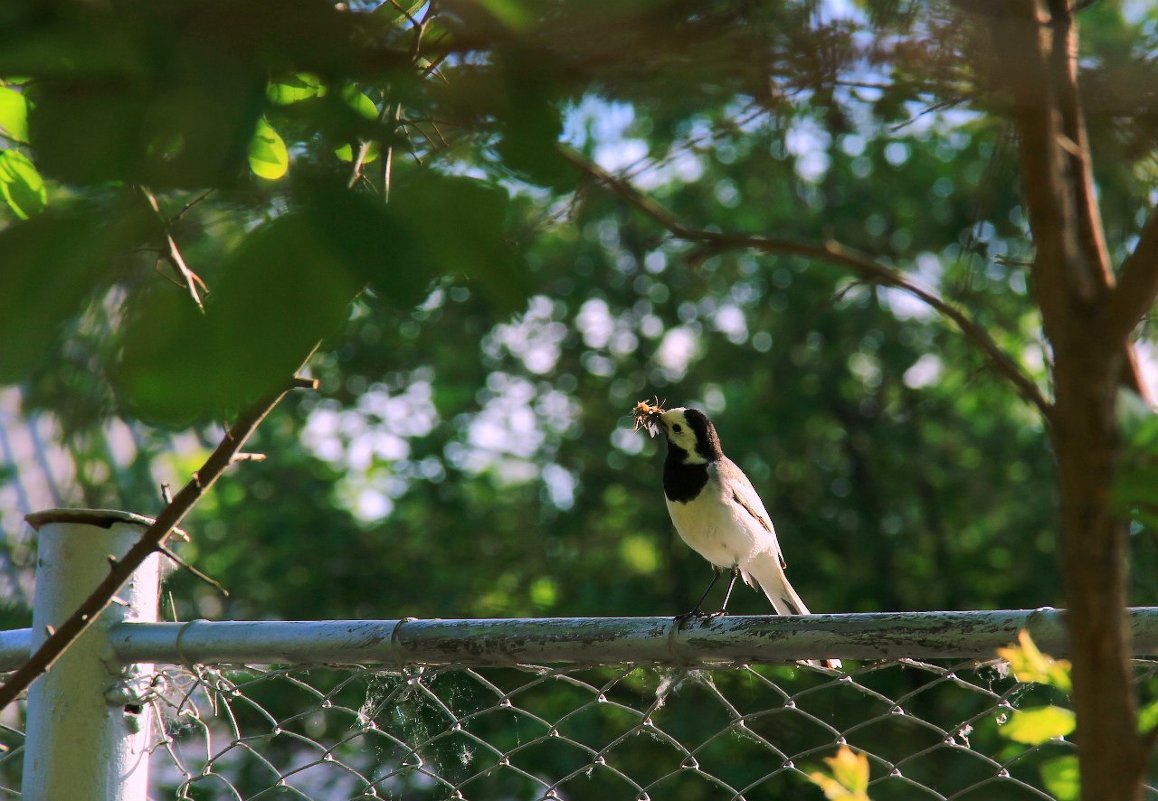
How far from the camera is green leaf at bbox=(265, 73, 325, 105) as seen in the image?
0.67 metres

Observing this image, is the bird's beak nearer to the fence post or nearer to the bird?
the bird

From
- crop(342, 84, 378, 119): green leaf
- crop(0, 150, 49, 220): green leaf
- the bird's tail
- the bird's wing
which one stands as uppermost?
the bird's wing

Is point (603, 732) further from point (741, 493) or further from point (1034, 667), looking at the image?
point (1034, 667)

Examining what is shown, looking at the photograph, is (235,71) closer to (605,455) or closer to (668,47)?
(668,47)

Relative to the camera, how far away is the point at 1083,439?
612 millimetres

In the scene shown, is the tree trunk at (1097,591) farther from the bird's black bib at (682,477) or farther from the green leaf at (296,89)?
the bird's black bib at (682,477)

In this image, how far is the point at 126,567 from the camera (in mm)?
1193

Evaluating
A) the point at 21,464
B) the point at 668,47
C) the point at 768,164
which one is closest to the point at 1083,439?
the point at 668,47

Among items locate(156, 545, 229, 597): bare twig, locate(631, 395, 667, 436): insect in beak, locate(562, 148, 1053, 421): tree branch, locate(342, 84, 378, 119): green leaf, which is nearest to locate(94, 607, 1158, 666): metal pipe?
locate(156, 545, 229, 597): bare twig

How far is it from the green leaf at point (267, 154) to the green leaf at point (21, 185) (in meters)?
0.13

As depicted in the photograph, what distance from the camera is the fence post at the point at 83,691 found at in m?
1.66

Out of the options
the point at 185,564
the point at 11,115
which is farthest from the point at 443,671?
the point at 11,115

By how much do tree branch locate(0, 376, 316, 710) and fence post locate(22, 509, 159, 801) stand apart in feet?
1.68

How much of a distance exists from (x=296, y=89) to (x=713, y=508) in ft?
11.3
